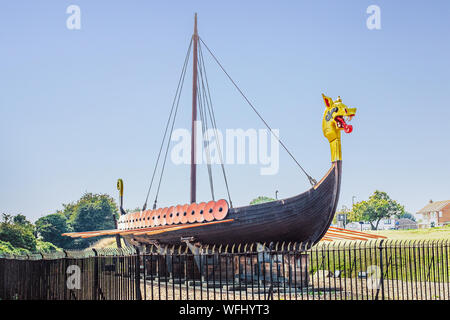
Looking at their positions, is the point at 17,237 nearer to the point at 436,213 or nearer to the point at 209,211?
the point at 209,211

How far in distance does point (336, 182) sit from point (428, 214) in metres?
76.5

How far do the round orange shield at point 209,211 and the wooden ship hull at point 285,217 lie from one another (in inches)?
13.3

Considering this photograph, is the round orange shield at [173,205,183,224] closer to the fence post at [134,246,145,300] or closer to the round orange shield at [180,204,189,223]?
the round orange shield at [180,204,189,223]

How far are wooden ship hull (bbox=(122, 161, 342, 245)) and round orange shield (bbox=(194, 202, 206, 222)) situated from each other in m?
0.32

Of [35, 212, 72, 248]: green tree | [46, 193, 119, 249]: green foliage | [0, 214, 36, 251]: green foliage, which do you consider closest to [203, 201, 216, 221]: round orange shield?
[0, 214, 36, 251]: green foliage

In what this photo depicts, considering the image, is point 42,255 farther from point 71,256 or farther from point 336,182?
point 336,182

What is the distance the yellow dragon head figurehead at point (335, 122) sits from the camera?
18.6 m

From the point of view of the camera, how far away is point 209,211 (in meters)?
19.7

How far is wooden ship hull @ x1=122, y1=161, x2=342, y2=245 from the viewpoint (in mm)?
19312

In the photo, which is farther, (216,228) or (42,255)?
(216,228)

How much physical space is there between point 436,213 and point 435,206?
5.92 ft

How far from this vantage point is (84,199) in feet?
300

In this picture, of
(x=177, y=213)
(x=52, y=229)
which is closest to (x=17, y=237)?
(x=52, y=229)
